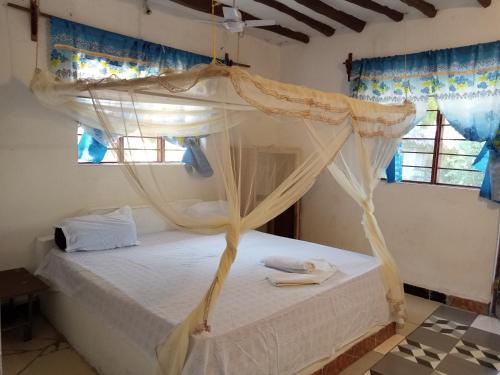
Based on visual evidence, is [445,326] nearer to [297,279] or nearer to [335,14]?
[297,279]

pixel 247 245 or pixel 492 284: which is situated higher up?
pixel 247 245

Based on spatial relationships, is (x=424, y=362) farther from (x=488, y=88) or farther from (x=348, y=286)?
(x=488, y=88)

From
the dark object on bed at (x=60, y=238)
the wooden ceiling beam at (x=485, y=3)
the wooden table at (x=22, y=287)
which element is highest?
the wooden ceiling beam at (x=485, y=3)

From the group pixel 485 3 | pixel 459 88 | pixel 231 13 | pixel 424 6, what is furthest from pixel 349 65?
pixel 231 13

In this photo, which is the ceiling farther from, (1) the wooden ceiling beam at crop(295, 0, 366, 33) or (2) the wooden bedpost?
(2) the wooden bedpost

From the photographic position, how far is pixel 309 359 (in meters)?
2.33

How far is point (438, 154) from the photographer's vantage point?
13.2ft

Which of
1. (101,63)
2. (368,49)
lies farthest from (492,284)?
(101,63)

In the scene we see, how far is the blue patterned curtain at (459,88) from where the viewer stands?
351 cm

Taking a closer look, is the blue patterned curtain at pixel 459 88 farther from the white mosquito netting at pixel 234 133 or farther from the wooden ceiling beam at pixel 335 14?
→ the white mosquito netting at pixel 234 133

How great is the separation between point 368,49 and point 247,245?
2.65 metres

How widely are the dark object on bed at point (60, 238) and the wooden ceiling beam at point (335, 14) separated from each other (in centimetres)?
309

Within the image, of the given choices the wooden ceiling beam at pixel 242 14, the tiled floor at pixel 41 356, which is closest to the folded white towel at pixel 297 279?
the tiled floor at pixel 41 356

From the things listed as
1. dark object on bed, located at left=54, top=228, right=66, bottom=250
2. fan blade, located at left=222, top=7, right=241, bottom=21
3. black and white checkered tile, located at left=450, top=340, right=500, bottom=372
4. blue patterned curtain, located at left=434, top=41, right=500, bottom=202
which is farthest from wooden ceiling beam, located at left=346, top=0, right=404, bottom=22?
dark object on bed, located at left=54, top=228, right=66, bottom=250
